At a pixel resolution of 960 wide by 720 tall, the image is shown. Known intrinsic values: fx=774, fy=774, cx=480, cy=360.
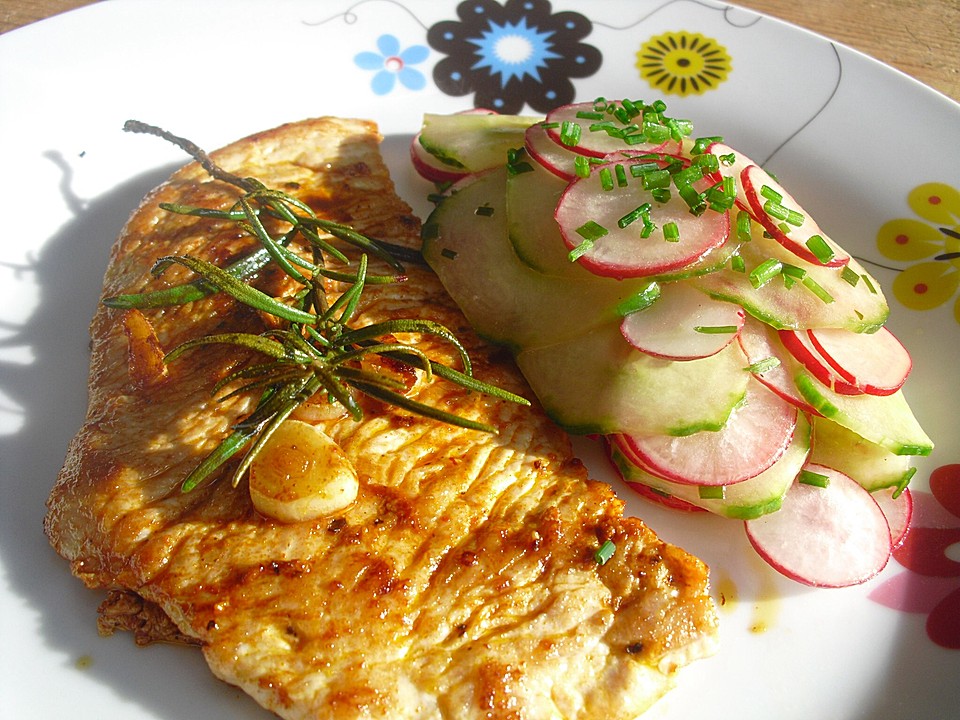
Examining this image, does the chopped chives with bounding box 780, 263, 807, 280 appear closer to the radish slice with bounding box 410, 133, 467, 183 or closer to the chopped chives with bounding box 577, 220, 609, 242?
the chopped chives with bounding box 577, 220, 609, 242

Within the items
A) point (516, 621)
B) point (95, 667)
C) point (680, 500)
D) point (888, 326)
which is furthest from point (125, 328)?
point (888, 326)

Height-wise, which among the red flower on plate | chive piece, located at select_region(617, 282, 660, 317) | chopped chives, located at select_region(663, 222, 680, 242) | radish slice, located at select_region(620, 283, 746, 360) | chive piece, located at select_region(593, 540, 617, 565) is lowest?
the red flower on plate

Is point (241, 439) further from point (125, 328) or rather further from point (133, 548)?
point (125, 328)

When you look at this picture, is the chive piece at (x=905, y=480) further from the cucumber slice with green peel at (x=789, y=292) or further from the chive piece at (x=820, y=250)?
the chive piece at (x=820, y=250)

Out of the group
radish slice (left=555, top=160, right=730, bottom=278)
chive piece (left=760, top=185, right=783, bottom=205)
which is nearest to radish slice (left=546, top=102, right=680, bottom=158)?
radish slice (left=555, top=160, right=730, bottom=278)

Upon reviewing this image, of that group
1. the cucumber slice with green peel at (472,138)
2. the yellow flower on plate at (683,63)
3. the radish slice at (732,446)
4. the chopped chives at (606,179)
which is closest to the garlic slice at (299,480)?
the radish slice at (732,446)
